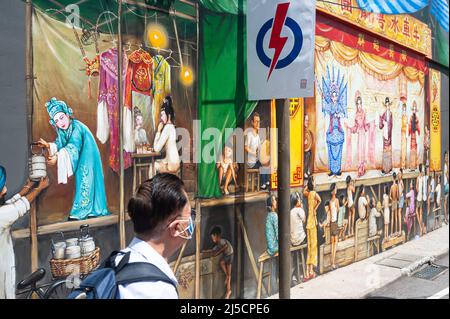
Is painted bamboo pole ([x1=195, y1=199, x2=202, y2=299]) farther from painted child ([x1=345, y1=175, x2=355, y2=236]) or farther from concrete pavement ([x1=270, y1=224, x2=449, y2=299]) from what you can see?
painted child ([x1=345, y1=175, x2=355, y2=236])

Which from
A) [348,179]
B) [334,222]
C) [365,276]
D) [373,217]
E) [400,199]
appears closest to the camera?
[365,276]

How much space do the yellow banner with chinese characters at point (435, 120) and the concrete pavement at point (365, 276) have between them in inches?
97.2

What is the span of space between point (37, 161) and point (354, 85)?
5830 millimetres

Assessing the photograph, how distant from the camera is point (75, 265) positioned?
3.92 m

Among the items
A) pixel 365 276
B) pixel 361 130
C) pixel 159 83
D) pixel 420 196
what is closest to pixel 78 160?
pixel 159 83

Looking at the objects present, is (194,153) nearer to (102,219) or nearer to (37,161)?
(102,219)

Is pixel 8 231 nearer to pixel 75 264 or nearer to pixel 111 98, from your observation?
pixel 75 264

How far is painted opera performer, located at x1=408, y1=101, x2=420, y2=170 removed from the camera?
33.7 feet

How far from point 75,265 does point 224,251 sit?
2.03 metres

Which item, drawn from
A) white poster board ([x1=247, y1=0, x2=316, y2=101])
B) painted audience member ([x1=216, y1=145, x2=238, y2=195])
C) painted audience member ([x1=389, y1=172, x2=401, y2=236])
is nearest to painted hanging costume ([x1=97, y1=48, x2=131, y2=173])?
white poster board ([x1=247, y1=0, x2=316, y2=101])

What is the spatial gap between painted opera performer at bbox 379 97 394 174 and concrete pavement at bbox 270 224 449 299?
1.65 metres

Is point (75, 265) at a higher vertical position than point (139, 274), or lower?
lower
